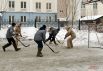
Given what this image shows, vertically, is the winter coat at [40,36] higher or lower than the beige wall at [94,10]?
lower

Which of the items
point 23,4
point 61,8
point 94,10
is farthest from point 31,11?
point 94,10

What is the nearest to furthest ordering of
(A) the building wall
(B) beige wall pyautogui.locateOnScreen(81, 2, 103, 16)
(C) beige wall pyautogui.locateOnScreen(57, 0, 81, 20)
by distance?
(B) beige wall pyautogui.locateOnScreen(81, 2, 103, 16) → (C) beige wall pyautogui.locateOnScreen(57, 0, 81, 20) → (A) the building wall

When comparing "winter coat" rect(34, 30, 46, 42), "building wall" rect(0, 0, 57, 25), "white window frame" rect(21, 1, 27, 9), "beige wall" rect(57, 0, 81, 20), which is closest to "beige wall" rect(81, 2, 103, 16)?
"beige wall" rect(57, 0, 81, 20)

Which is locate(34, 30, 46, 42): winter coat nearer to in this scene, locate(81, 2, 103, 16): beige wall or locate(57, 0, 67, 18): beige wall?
locate(81, 2, 103, 16): beige wall

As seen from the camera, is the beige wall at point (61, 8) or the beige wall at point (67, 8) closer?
the beige wall at point (67, 8)

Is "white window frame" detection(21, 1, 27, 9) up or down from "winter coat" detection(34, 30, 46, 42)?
up

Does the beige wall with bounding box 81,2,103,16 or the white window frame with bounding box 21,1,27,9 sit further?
the white window frame with bounding box 21,1,27,9

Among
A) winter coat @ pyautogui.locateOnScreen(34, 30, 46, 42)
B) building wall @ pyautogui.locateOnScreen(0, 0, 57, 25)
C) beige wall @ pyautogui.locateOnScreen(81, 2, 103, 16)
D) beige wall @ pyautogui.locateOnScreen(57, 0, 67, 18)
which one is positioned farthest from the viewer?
beige wall @ pyautogui.locateOnScreen(57, 0, 67, 18)

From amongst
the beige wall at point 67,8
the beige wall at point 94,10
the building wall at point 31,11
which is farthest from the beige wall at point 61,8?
the beige wall at point 94,10

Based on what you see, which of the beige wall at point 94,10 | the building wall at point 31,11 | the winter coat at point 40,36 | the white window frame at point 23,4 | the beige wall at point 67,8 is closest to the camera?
the winter coat at point 40,36

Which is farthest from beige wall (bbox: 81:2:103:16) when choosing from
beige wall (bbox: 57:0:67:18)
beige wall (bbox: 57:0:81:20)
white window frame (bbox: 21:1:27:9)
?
white window frame (bbox: 21:1:27:9)

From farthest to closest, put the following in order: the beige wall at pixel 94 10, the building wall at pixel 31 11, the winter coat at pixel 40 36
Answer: the building wall at pixel 31 11 → the beige wall at pixel 94 10 → the winter coat at pixel 40 36

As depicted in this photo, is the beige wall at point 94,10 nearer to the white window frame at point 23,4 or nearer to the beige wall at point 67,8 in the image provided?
the beige wall at point 67,8

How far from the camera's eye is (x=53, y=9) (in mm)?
67500
